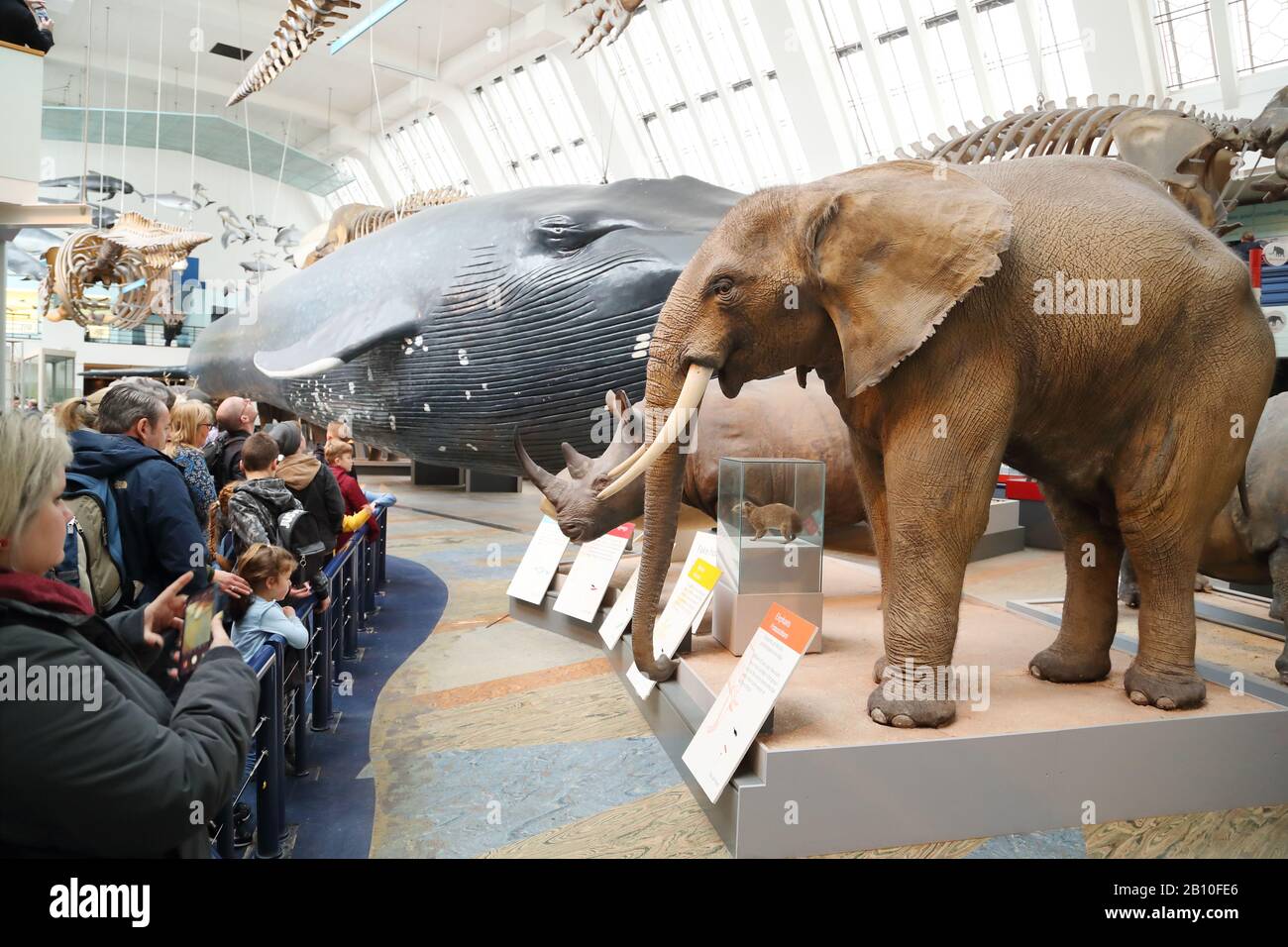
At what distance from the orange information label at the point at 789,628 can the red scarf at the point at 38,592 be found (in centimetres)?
165

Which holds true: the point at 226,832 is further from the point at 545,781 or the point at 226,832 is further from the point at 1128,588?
the point at 1128,588

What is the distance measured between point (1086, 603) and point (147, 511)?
3169mm

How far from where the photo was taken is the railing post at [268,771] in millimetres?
2535

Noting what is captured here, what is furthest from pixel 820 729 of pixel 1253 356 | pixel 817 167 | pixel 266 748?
pixel 817 167

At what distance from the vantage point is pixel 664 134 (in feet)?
68.2

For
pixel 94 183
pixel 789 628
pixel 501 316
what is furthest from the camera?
pixel 94 183

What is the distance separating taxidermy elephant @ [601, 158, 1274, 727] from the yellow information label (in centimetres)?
67

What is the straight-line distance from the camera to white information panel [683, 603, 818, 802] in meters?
2.40

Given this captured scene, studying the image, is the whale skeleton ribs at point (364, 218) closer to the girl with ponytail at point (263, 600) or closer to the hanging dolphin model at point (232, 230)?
the girl with ponytail at point (263, 600)

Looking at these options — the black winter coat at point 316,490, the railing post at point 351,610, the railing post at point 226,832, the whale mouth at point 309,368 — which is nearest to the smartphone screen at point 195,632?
the railing post at point 226,832

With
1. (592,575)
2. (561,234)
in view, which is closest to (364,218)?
(561,234)

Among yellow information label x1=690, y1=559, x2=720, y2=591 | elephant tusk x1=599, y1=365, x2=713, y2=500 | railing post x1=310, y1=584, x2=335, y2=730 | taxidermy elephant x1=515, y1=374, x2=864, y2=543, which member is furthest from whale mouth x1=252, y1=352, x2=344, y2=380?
elephant tusk x1=599, y1=365, x2=713, y2=500

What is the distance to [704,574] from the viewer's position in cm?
347
